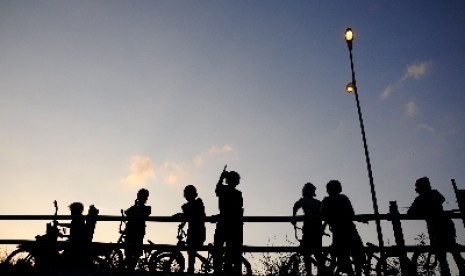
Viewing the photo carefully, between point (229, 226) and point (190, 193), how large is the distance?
1.71m

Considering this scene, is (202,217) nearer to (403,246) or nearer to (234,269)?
(234,269)

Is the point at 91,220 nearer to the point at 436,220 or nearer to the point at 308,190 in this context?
the point at 308,190

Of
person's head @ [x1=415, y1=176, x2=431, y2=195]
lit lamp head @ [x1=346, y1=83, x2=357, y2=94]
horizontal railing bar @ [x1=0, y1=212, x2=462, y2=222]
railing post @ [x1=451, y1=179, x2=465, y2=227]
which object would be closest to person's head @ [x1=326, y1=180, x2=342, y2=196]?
horizontal railing bar @ [x1=0, y1=212, x2=462, y2=222]

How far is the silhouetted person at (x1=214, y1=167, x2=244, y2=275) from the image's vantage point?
685 centimetres

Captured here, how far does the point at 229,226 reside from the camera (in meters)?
7.09

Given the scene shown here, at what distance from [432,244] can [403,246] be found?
2.09 feet

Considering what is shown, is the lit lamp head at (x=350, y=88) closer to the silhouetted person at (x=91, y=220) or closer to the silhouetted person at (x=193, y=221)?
the silhouetted person at (x=193, y=221)

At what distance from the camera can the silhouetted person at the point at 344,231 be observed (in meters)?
7.08

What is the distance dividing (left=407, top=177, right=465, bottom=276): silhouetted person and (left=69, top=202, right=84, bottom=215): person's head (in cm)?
701

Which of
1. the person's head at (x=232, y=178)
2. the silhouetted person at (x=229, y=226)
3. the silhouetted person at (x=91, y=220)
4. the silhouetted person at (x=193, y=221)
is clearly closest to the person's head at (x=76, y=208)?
the silhouetted person at (x=91, y=220)

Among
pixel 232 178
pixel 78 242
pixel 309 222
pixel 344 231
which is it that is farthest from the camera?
pixel 309 222

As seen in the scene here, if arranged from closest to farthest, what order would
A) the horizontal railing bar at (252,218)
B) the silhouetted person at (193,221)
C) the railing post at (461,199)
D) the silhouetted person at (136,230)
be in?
the railing post at (461,199), the horizontal railing bar at (252,218), the silhouetted person at (193,221), the silhouetted person at (136,230)

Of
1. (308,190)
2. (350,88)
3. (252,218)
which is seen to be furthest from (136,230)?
(350,88)

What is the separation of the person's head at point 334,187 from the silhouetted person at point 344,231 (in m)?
0.12
